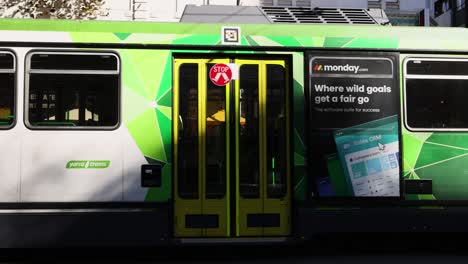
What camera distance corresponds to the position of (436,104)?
629 cm

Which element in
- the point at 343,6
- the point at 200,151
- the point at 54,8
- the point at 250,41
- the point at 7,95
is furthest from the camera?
the point at 343,6

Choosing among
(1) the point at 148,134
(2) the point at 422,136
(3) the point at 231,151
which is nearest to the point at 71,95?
(1) the point at 148,134

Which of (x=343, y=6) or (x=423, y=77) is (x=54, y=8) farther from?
(x=343, y=6)

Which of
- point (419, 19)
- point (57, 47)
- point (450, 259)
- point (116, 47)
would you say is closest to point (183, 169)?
point (116, 47)

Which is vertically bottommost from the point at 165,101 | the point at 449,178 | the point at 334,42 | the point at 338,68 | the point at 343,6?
the point at 449,178

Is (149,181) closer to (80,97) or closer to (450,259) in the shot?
(80,97)

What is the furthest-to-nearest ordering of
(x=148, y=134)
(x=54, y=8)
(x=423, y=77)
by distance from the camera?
1. (x=54, y=8)
2. (x=423, y=77)
3. (x=148, y=134)

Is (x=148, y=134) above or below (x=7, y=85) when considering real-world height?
below

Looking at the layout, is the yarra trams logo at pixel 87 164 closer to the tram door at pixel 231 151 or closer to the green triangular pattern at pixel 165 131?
the green triangular pattern at pixel 165 131

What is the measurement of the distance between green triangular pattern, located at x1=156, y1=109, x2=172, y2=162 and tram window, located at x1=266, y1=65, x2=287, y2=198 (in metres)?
1.21

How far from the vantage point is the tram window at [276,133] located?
618 centimetres

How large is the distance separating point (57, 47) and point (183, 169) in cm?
208

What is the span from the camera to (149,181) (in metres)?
5.92

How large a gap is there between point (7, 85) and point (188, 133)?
7.18 ft
